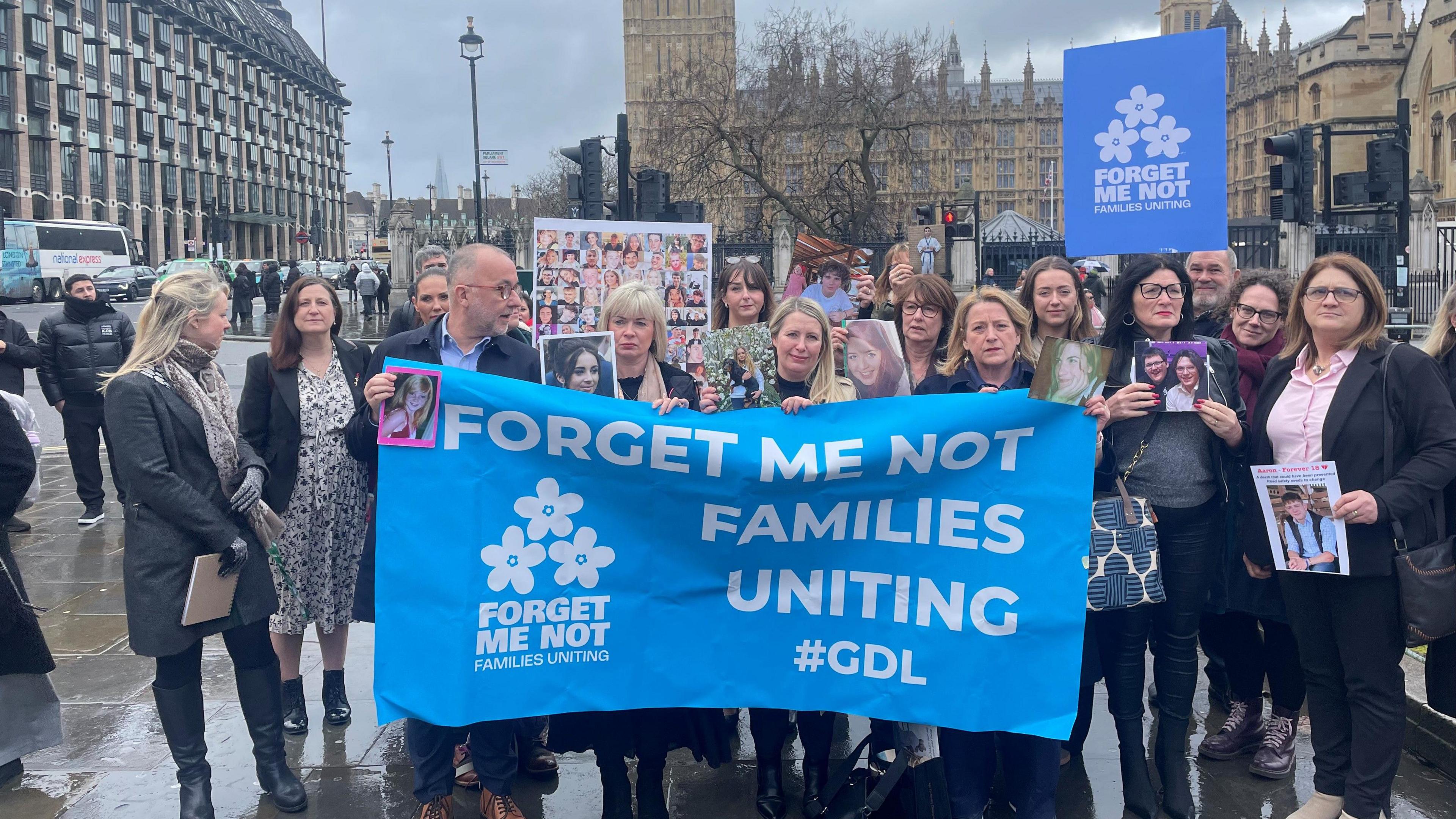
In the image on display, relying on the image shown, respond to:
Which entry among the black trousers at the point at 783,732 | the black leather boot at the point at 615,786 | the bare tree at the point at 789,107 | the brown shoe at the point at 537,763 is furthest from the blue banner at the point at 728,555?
the bare tree at the point at 789,107

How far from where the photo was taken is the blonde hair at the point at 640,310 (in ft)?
13.4

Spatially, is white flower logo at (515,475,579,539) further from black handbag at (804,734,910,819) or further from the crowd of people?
black handbag at (804,734,910,819)

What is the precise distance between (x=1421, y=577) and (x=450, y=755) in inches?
126

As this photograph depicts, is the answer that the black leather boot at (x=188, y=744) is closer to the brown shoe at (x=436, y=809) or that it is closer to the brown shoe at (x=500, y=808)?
the brown shoe at (x=436, y=809)

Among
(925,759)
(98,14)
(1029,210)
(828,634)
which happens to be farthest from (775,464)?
(1029,210)

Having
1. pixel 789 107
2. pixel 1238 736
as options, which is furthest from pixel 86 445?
pixel 789 107

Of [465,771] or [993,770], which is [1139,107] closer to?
[993,770]

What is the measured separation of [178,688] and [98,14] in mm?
77928

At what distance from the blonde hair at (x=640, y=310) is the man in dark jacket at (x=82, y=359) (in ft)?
19.2

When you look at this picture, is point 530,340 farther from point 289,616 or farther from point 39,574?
point 39,574

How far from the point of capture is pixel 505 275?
156 inches

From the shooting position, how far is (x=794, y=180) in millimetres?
34406

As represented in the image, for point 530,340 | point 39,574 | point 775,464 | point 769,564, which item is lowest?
point 39,574

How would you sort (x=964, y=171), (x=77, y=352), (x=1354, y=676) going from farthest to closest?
(x=964, y=171) → (x=77, y=352) → (x=1354, y=676)
